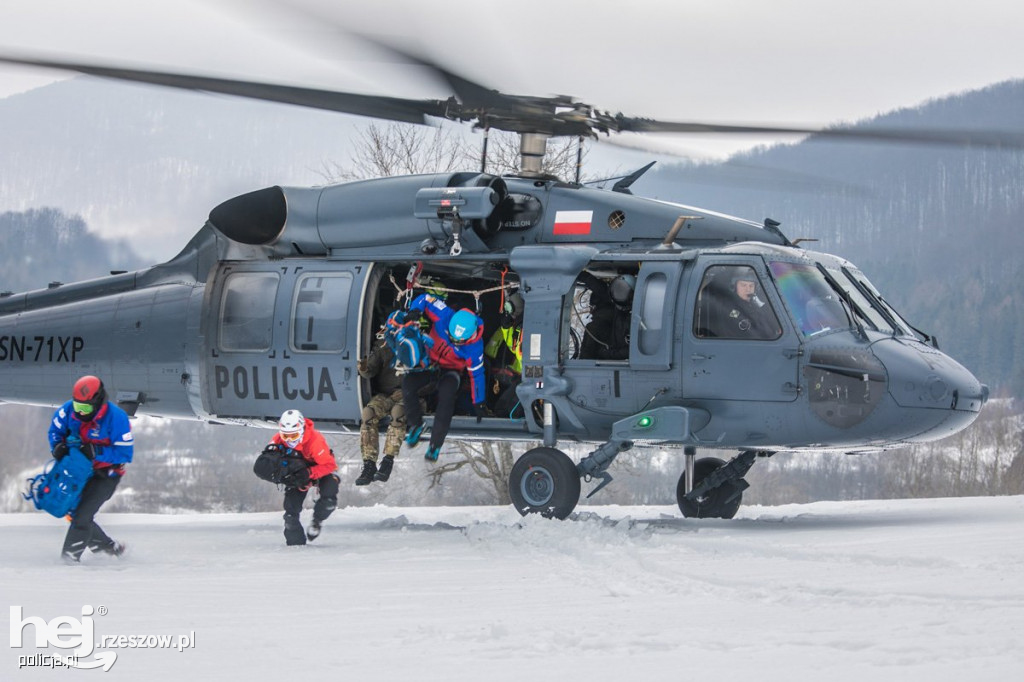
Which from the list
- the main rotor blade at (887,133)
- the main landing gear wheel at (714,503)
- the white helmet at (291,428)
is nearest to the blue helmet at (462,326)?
the white helmet at (291,428)

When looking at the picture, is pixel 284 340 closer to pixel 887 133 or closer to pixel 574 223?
pixel 574 223

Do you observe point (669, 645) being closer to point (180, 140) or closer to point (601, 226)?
point (601, 226)

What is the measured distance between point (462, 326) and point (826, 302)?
2998 millimetres

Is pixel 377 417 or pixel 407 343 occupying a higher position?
pixel 407 343

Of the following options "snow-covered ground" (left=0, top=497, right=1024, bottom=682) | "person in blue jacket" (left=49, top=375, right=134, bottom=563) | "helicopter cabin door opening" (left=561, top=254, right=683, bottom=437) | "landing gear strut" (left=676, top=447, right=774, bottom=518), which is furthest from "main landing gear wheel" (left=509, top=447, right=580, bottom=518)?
"person in blue jacket" (left=49, top=375, right=134, bottom=563)

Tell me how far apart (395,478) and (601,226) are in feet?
71.0

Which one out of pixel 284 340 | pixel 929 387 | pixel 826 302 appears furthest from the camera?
pixel 284 340

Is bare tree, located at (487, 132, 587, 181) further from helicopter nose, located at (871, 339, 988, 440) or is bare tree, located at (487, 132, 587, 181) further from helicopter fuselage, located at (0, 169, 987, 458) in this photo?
helicopter nose, located at (871, 339, 988, 440)

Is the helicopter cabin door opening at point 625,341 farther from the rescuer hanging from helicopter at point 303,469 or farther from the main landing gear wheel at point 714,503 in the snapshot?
the rescuer hanging from helicopter at point 303,469

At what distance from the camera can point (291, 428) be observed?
30.1 feet

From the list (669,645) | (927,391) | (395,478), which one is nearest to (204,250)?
(927,391)

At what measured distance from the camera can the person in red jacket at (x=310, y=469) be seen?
30.2 feet

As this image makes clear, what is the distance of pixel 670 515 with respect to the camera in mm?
11883

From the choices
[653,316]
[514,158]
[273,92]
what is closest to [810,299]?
[653,316]
